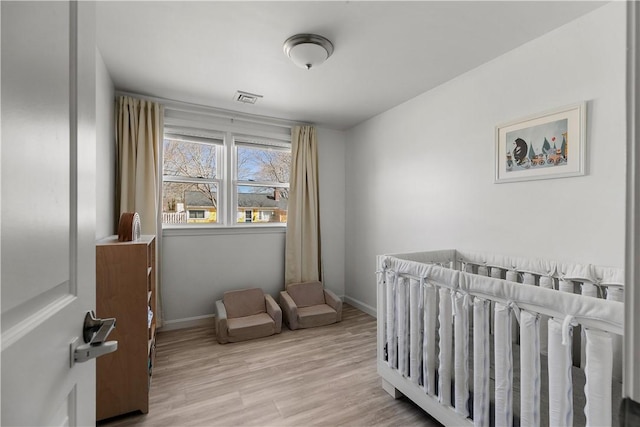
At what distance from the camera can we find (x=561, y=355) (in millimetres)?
997

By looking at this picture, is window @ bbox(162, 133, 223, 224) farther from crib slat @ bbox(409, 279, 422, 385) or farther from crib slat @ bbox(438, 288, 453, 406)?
crib slat @ bbox(438, 288, 453, 406)

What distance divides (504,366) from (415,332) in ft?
1.73

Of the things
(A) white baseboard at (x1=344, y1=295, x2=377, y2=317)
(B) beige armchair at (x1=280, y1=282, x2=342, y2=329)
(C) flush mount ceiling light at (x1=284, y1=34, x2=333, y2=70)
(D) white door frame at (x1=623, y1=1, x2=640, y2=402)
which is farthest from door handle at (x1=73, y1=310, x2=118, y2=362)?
(A) white baseboard at (x1=344, y1=295, x2=377, y2=317)

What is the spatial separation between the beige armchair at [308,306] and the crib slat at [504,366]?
2.01 metres

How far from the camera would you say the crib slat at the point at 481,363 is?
50.3 inches

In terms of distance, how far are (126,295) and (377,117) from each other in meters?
3.02

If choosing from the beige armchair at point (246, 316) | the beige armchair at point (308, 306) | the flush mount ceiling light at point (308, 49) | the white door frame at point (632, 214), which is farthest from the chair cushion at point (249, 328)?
the white door frame at point (632, 214)

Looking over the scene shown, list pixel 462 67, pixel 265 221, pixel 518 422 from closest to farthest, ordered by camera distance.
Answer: pixel 518 422
pixel 462 67
pixel 265 221

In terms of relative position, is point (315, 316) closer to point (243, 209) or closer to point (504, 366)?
point (243, 209)

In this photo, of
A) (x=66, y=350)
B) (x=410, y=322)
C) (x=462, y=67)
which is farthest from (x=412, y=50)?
(x=66, y=350)

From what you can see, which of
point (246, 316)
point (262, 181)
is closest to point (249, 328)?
point (246, 316)

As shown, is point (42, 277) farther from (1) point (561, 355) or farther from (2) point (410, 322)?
(2) point (410, 322)

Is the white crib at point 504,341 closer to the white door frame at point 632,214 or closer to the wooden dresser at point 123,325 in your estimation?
the white door frame at point 632,214

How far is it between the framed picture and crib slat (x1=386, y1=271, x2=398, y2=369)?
1.15 metres
